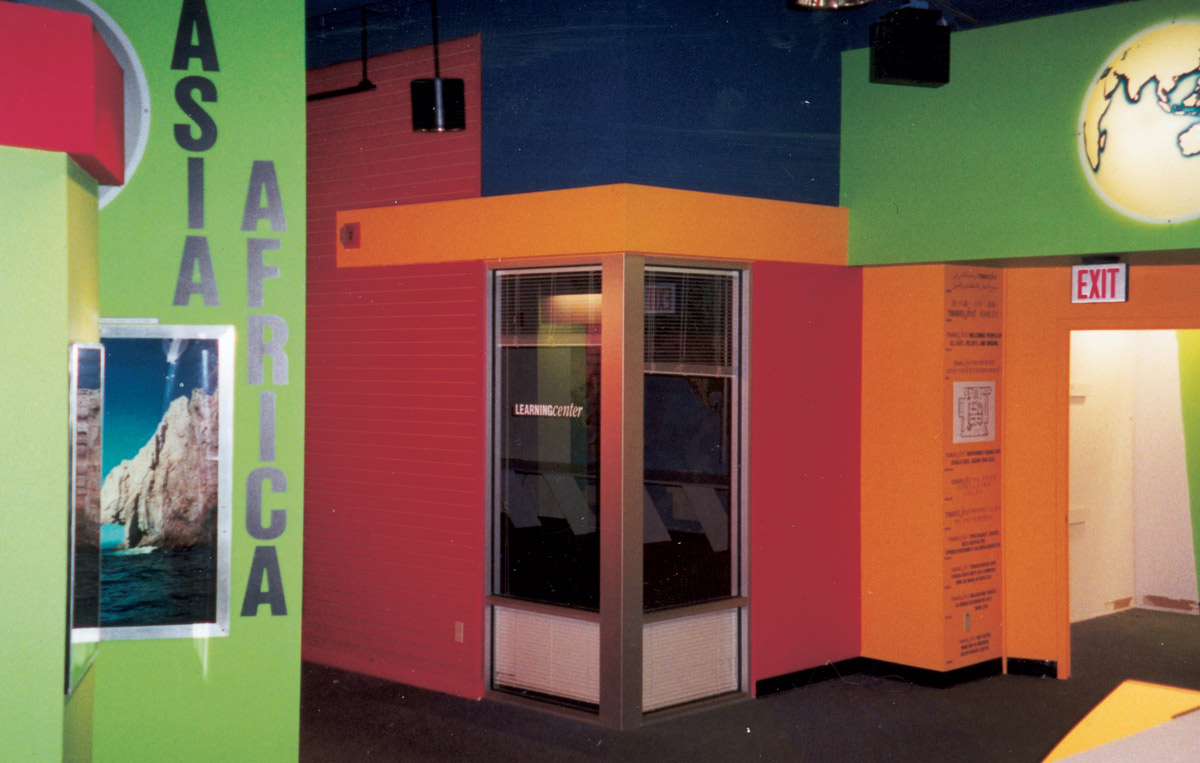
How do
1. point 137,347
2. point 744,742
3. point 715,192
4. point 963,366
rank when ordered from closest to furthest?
point 137,347 → point 744,742 → point 715,192 → point 963,366

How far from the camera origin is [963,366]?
666cm

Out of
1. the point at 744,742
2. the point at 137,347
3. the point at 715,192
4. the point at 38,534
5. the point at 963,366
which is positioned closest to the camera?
the point at 38,534

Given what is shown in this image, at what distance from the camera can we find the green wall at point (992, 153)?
566 centimetres

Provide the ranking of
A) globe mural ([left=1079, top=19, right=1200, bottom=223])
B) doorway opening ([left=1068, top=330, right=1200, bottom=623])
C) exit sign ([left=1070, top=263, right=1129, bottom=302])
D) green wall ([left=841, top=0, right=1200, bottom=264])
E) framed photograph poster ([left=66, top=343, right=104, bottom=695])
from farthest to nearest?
doorway opening ([left=1068, top=330, right=1200, bottom=623])
exit sign ([left=1070, top=263, right=1129, bottom=302])
green wall ([left=841, top=0, right=1200, bottom=264])
globe mural ([left=1079, top=19, right=1200, bottom=223])
framed photograph poster ([left=66, top=343, right=104, bottom=695])

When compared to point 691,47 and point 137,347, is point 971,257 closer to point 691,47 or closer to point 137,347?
point 691,47

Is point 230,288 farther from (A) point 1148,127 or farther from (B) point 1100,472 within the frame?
(B) point 1100,472

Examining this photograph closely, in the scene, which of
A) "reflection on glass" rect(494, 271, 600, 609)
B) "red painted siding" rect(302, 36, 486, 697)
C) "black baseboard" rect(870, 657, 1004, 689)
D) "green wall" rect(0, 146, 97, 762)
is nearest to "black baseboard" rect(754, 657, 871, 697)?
"black baseboard" rect(870, 657, 1004, 689)

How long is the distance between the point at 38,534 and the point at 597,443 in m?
3.35

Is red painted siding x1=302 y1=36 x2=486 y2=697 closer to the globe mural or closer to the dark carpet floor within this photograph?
the dark carpet floor

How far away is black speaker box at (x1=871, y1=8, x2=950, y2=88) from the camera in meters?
5.48

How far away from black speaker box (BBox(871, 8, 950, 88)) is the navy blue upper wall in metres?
0.84

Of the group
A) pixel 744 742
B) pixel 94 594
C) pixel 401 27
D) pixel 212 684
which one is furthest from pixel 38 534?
pixel 401 27

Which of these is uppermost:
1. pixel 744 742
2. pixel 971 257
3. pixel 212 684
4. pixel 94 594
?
pixel 971 257

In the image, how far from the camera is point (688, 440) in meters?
6.09
